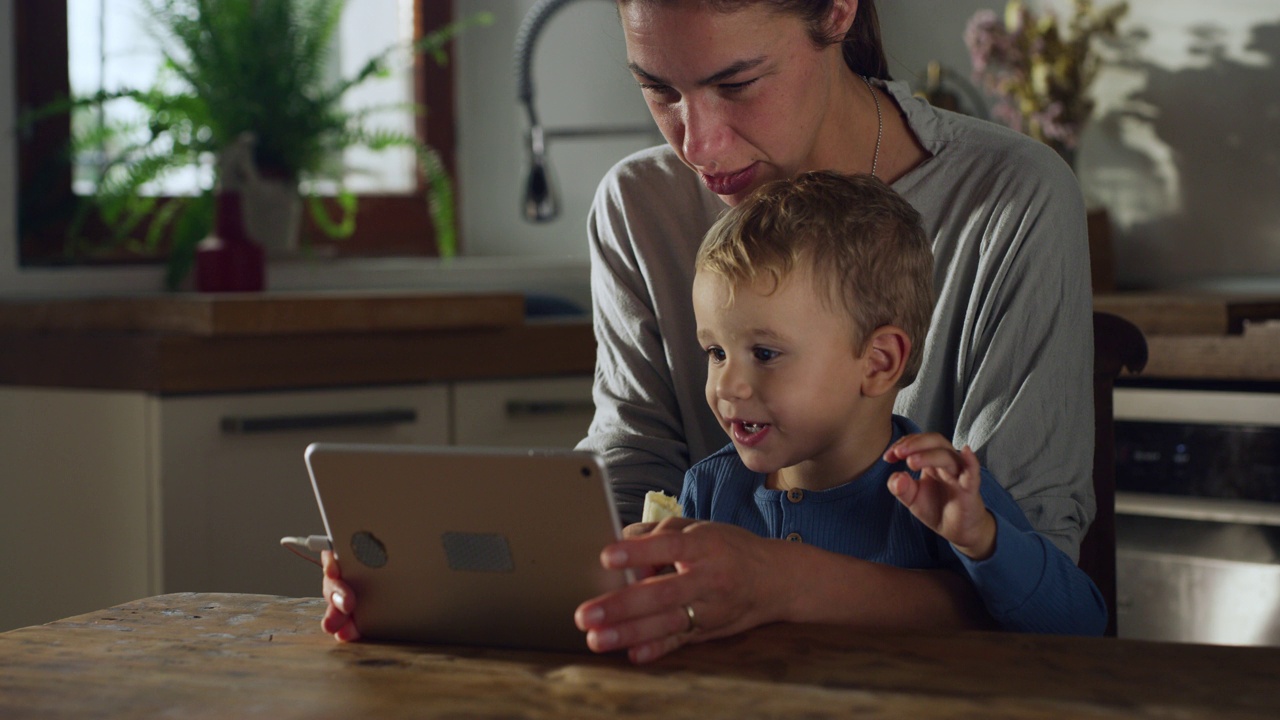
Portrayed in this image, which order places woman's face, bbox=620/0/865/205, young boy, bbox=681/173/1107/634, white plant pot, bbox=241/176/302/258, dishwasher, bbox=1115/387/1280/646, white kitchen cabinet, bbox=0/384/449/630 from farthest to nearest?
white plant pot, bbox=241/176/302/258
white kitchen cabinet, bbox=0/384/449/630
dishwasher, bbox=1115/387/1280/646
woman's face, bbox=620/0/865/205
young boy, bbox=681/173/1107/634

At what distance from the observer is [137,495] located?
2.21 metres

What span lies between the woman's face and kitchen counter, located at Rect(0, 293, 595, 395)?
1132mm

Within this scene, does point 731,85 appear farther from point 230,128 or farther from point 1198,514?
point 230,128

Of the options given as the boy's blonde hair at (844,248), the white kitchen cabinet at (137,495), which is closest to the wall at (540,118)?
the white kitchen cabinet at (137,495)

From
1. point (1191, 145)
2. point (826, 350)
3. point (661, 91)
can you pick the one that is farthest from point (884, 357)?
point (1191, 145)

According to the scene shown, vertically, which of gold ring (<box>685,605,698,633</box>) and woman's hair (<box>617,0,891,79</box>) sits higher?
woman's hair (<box>617,0,891,79</box>)

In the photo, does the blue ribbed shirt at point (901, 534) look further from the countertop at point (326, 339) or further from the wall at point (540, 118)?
the wall at point (540, 118)

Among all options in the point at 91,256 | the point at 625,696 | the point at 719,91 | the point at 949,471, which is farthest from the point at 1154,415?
the point at 91,256

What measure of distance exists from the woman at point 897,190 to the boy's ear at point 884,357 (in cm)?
11

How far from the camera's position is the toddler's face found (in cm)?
111

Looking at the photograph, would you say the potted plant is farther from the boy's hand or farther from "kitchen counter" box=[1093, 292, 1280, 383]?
the boy's hand

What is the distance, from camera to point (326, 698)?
29.3 inches

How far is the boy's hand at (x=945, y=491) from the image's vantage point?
0.88 meters

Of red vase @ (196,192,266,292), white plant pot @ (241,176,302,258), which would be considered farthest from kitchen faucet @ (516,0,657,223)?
red vase @ (196,192,266,292)
